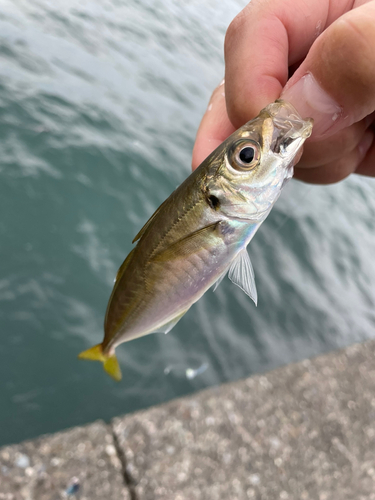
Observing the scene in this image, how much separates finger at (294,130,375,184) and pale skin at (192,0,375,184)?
14.9 inches

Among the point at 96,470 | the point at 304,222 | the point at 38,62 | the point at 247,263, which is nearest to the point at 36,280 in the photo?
the point at 96,470

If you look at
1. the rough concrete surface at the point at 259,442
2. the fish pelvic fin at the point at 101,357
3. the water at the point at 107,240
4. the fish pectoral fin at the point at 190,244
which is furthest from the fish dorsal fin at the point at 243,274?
the water at the point at 107,240

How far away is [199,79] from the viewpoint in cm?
1060

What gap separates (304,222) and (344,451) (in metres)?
4.74

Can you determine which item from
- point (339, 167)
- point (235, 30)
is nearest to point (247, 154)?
point (235, 30)

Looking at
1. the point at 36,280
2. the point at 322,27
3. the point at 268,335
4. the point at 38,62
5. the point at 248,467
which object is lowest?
the point at 38,62

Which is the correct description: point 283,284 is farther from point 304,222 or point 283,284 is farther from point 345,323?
point 304,222

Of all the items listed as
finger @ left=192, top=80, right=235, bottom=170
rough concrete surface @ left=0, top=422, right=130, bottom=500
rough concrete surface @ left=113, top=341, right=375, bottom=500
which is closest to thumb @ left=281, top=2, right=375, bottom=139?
finger @ left=192, top=80, right=235, bottom=170

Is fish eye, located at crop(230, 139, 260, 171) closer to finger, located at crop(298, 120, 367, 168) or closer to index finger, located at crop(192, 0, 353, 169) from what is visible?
index finger, located at crop(192, 0, 353, 169)

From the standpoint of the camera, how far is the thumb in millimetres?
1557

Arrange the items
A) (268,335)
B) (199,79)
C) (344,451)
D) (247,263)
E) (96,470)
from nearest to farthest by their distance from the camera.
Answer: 1. (247,263)
2. (96,470)
3. (344,451)
4. (268,335)
5. (199,79)

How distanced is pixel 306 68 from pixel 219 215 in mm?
781

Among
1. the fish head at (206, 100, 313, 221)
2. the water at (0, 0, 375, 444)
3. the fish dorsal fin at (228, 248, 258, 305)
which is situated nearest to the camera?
the fish head at (206, 100, 313, 221)

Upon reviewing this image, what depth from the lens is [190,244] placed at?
1.78 metres
